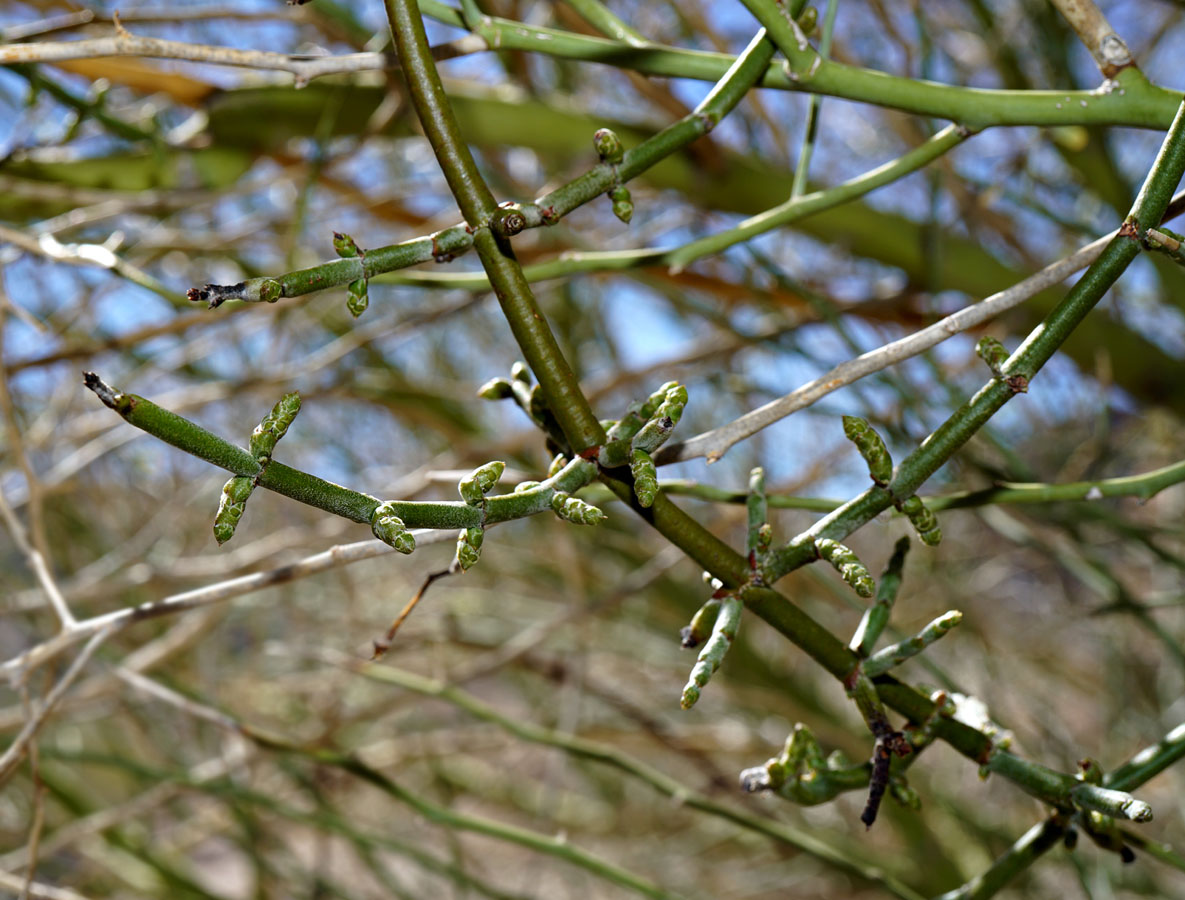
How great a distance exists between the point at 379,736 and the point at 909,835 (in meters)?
1.02

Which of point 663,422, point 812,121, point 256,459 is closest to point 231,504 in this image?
point 256,459

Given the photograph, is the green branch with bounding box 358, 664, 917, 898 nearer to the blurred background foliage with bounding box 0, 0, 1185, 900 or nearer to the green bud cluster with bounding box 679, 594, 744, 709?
the blurred background foliage with bounding box 0, 0, 1185, 900

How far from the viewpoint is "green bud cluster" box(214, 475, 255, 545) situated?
0.23 meters

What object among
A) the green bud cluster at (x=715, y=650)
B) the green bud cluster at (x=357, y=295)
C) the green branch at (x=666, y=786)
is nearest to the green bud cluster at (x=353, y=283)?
the green bud cluster at (x=357, y=295)

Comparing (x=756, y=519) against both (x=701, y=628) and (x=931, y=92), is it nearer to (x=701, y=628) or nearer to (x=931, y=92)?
(x=701, y=628)

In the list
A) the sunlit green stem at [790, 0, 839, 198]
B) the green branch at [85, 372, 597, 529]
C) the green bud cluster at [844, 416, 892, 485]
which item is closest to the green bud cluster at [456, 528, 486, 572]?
the green branch at [85, 372, 597, 529]

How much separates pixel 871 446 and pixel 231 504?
18cm

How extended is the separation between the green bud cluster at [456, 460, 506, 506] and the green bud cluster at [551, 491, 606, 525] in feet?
0.06

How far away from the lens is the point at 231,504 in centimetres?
23

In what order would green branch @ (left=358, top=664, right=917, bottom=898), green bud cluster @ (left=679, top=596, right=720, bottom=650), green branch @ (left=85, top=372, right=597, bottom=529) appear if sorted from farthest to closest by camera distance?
green branch @ (left=358, top=664, right=917, bottom=898) → green bud cluster @ (left=679, top=596, right=720, bottom=650) → green branch @ (left=85, top=372, right=597, bottom=529)

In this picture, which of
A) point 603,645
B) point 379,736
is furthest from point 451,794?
point 379,736

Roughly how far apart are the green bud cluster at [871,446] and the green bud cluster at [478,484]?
4.0 inches

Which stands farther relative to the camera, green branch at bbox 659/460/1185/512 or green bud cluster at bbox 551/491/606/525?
green branch at bbox 659/460/1185/512

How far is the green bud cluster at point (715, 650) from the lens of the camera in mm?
266
